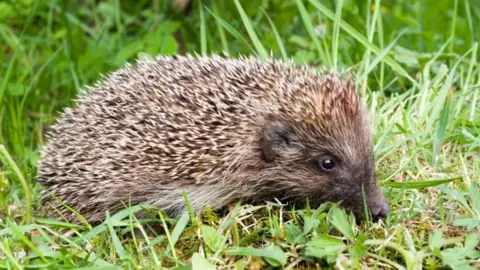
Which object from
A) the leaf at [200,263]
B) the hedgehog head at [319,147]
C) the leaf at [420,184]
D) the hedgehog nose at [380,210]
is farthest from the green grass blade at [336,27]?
the leaf at [200,263]

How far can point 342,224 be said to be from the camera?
164 inches

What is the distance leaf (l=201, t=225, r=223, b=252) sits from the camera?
419 cm

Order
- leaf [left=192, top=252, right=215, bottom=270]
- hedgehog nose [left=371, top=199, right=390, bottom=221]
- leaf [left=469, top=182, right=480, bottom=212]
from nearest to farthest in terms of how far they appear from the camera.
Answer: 1. leaf [left=192, top=252, right=215, bottom=270]
2. leaf [left=469, top=182, right=480, bottom=212]
3. hedgehog nose [left=371, top=199, right=390, bottom=221]

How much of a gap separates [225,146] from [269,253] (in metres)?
A: 0.97

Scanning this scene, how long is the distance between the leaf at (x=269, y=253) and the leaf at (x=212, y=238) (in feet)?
0.36

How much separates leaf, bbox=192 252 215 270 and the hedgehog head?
39.5 inches

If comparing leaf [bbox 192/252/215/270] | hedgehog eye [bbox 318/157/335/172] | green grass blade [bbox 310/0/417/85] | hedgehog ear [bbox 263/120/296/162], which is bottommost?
leaf [bbox 192/252/215/270]

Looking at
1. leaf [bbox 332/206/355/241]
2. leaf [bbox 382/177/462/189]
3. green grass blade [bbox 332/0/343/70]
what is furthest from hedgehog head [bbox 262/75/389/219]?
green grass blade [bbox 332/0/343/70]

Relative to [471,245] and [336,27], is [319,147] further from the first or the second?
[336,27]

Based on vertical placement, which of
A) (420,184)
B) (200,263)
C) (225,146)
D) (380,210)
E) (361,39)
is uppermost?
(361,39)

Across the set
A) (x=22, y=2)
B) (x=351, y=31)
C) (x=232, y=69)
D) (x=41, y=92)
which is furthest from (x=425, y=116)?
(x=22, y=2)

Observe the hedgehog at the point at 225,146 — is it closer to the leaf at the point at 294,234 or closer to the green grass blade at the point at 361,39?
the leaf at the point at 294,234

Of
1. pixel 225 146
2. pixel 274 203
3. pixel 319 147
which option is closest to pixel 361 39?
pixel 319 147

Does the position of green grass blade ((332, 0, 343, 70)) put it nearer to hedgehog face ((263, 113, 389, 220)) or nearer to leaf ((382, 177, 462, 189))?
hedgehog face ((263, 113, 389, 220))
